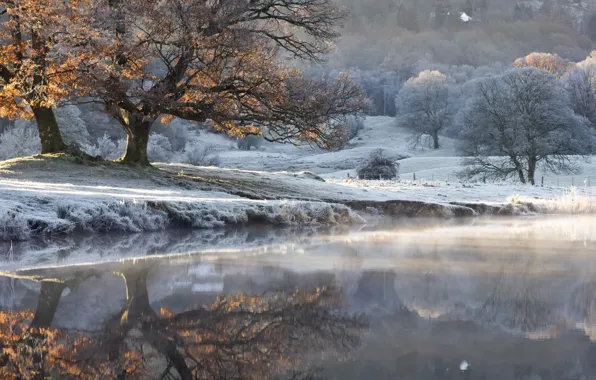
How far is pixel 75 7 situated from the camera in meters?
20.4

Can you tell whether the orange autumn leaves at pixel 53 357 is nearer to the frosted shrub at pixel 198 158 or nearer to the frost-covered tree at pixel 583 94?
the frosted shrub at pixel 198 158

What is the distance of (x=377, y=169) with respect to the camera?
47.5 m

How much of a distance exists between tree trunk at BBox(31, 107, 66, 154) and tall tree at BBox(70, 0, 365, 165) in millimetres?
2435

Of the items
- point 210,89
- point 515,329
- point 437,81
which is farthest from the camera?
point 437,81

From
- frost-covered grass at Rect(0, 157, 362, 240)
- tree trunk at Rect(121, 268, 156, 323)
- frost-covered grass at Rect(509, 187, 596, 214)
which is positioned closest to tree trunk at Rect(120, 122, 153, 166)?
frost-covered grass at Rect(0, 157, 362, 240)

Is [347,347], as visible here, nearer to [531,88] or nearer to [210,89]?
[210,89]

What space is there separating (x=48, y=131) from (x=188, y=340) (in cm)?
2076

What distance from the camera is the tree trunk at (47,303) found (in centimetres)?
540

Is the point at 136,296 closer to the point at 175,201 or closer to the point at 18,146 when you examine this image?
the point at 175,201

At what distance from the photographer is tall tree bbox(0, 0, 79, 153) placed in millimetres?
19859

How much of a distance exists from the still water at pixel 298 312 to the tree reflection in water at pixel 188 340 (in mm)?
16

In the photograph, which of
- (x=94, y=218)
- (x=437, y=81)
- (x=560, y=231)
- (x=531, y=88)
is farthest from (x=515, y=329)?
(x=437, y=81)

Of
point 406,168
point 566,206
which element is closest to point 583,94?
point 406,168

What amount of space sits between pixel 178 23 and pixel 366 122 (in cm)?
9966
